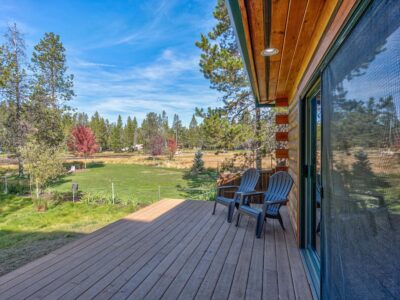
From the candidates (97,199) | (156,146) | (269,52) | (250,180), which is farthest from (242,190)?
(156,146)

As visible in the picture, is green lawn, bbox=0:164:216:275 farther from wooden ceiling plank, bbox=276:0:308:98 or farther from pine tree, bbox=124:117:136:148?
pine tree, bbox=124:117:136:148

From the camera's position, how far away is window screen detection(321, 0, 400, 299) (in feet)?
2.18

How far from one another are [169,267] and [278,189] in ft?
7.29

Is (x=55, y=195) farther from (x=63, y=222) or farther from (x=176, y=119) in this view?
(x=176, y=119)

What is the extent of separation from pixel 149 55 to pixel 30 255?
11.6 m

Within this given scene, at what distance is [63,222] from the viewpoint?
534 cm

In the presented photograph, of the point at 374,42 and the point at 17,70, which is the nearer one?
the point at 374,42

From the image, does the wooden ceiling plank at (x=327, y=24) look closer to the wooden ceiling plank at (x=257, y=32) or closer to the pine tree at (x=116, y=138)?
the wooden ceiling plank at (x=257, y=32)

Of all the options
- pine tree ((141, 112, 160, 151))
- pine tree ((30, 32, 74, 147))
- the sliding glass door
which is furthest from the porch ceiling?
pine tree ((141, 112, 160, 151))

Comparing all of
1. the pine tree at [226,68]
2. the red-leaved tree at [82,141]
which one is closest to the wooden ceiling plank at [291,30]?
the pine tree at [226,68]

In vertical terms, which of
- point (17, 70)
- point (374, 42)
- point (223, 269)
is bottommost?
point (223, 269)

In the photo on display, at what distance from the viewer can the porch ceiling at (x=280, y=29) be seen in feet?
5.17

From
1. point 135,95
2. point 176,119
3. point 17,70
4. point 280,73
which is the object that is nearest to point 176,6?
point 280,73

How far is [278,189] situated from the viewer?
3.98 metres
